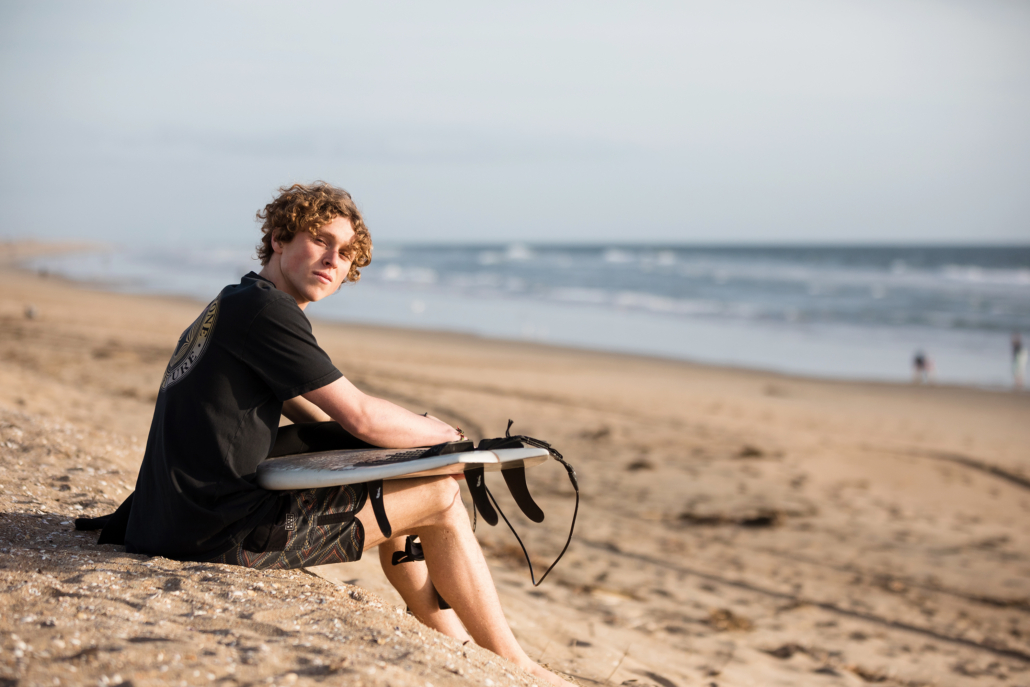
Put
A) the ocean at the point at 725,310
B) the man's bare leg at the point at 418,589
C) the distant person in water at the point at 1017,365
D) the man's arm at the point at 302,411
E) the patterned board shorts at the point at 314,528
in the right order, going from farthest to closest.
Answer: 1. the ocean at the point at 725,310
2. the distant person in water at the point at 1017,365
3. the man's arm at the point at 302,411
4. the man's bare leg at the point at 418,589
5. the patterned board shorts at the point at 314,528

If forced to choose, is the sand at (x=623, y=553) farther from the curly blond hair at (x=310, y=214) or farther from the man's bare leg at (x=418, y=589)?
the curly blond hair at (x=310, y=214)

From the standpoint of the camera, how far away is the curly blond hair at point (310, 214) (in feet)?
7.85

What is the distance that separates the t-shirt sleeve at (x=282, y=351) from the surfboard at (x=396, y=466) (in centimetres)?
26

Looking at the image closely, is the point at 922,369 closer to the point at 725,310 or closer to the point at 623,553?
the point at 623,553

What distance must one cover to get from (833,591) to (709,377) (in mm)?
8170

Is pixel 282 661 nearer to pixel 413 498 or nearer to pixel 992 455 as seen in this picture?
pixel 413 498

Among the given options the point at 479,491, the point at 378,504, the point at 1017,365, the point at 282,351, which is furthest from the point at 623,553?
the point at 1017,365

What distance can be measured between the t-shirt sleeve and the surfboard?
26 centimetres

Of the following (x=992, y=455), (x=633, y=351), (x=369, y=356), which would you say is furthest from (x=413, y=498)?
(x=633, y=351)

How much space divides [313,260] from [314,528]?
85 cm

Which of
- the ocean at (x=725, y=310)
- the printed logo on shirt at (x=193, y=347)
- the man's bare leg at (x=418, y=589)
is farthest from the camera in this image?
the ocean at (x=725, y=310)

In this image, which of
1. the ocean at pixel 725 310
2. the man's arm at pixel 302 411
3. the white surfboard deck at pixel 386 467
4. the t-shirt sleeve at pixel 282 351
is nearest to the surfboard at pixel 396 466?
the white surfboard deck at pixel 386 467

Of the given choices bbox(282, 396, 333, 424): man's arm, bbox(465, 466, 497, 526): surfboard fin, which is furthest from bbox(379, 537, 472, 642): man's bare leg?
bbox(282, 396, 333, 424): man's arm

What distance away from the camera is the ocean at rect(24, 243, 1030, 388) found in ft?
51.7
